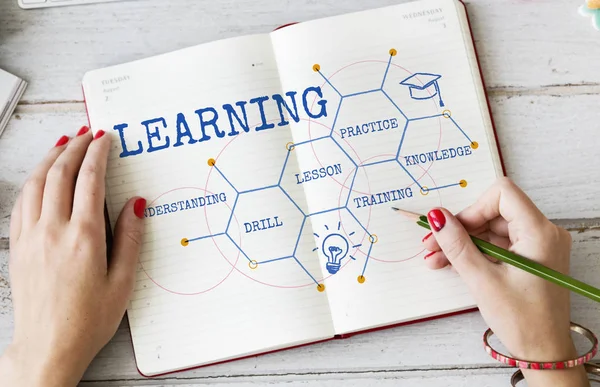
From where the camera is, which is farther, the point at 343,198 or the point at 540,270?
the point at 343,198

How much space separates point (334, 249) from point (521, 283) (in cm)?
22

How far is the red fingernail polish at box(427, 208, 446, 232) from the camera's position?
0.65 meters

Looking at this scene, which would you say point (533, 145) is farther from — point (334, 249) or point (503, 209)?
point (334, 249)

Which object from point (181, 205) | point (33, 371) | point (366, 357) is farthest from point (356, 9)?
point (33, 371)

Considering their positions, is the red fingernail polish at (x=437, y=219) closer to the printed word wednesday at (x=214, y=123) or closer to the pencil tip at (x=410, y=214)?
the pencil tip at (x=410, y=214)

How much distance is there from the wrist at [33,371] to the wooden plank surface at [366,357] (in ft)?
0.22

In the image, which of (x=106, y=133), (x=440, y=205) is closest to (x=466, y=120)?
(x=440, y=205)

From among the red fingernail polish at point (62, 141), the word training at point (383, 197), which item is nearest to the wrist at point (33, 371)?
the red fingernail polish at point (62, 141)

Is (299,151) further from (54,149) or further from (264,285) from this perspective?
(54,149)

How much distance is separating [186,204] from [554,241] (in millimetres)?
441

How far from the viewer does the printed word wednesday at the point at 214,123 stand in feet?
2.38

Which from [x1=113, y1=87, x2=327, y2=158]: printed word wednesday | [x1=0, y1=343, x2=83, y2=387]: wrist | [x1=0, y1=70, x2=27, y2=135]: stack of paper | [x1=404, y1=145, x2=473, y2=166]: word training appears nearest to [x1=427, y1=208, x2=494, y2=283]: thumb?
[x1=404, y1=145, x2=473, y2=166]: word training

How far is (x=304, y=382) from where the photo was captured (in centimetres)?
73

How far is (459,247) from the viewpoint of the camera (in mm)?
634
